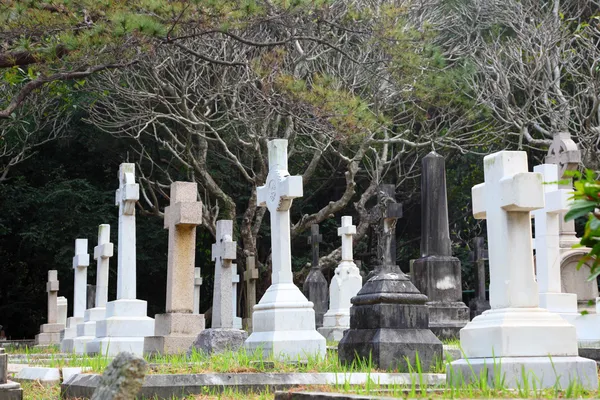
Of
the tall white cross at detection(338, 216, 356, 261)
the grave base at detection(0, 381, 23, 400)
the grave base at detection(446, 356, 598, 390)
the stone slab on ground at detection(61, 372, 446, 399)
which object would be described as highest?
the tall white cross at detection(338, 216, 356, 261)

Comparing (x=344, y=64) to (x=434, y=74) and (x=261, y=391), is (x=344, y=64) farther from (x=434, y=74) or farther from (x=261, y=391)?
(x=261, y=391)

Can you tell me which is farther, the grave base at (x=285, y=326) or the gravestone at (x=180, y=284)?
the gravestone at (x=180, y=284)

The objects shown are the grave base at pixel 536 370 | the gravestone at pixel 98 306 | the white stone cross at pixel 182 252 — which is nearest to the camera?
the grave base at pixel 536 370

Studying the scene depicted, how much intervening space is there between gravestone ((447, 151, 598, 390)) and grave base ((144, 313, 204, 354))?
5614mm

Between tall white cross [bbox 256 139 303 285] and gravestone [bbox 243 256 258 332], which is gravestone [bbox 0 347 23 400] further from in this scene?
gravestone [bbox 243 256 258 332]

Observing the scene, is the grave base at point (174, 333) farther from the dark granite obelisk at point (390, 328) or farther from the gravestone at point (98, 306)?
the dark granite obelisk at point (390, 328)

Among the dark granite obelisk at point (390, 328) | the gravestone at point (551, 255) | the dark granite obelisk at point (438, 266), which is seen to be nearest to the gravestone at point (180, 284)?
the dark granite obelisk at point (390, 328)

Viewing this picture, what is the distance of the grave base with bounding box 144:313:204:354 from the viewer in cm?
1105

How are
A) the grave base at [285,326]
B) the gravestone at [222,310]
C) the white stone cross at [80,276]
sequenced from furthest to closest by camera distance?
1. the white stone cross at [80,276]
2. the gravestone at [222,310]
3. the grave base at [285,326]

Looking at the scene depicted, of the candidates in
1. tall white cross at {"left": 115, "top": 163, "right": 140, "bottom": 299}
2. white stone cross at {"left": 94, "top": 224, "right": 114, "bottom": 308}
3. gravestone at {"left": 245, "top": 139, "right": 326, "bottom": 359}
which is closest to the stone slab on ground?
gravestone at {"left": 245, "top": 139, "right": 326, "bottom": 359}

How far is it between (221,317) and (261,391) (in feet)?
20.6

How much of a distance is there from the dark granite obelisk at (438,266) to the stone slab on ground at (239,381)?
5.80m

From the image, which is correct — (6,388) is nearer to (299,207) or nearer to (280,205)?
(280,205)

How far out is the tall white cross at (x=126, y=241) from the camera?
40.3 ft
